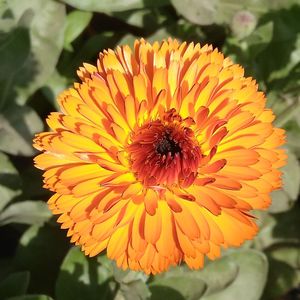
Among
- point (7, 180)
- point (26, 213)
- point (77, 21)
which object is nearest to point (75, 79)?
point (77, 21)

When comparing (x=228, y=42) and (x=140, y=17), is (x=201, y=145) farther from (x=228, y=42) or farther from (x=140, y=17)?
(x=140, y=17)

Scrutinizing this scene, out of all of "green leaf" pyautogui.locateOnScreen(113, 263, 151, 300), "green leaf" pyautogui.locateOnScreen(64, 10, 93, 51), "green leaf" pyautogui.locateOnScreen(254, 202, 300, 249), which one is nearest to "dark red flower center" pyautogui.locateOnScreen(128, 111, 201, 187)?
"green leaf" pyautogui.locateOnScreen(113, 263, 151, 300)

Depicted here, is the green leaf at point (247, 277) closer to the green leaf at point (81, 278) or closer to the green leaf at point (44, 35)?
the green leaf at point (81, 278)

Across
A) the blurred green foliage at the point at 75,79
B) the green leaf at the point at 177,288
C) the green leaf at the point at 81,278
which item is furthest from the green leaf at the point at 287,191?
A: the green leaf at the point at 81,278

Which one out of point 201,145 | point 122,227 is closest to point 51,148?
point 122,227

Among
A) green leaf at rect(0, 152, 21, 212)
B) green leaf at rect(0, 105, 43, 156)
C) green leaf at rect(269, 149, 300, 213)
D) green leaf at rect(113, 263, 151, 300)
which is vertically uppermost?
green leaf at rect(0, 105, 43, 156)

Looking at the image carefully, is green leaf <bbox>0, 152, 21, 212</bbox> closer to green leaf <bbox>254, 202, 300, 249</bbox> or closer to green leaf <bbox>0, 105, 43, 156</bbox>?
green leaf <bbox>0, 105, 43, 156</bbox>
